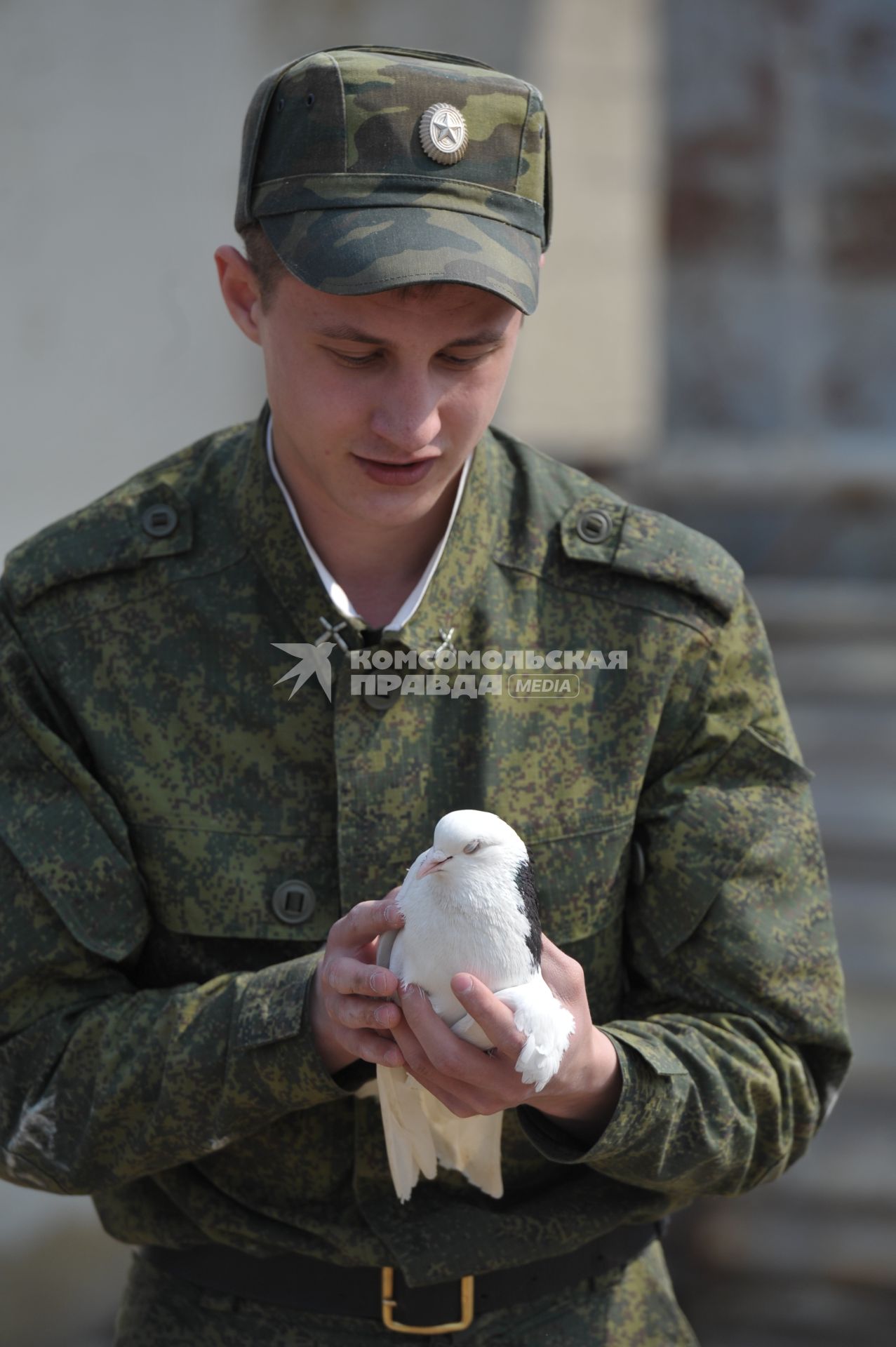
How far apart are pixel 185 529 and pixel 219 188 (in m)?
2.45

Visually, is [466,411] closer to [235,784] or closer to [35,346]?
[235,784]

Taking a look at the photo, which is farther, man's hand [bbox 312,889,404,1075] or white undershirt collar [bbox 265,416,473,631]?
white undershirt collar [bbox 265,416,473,631]

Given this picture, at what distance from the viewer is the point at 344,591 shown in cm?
228

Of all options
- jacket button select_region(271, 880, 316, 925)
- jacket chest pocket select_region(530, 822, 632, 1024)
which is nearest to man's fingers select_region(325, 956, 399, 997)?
jacket button select_region(271, 880, 316, 925)

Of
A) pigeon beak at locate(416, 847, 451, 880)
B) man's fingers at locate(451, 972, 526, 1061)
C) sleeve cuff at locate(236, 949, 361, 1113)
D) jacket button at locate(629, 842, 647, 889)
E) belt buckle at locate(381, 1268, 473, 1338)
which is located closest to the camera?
man's fingers at locate(451, 972, 526, 1061)

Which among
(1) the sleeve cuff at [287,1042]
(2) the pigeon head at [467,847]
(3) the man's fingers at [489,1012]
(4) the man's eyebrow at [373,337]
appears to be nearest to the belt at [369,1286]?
(1) the sleeve cuff at [287,1042]

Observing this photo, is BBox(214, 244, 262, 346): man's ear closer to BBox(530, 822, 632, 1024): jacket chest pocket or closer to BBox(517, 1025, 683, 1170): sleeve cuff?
BBox(530, 822, 632, 1024): jacket chest pocket

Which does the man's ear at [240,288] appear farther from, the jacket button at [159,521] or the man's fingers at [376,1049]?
the man's fingers at [376,1049]

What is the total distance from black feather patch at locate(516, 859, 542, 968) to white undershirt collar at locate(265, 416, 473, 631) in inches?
17.2

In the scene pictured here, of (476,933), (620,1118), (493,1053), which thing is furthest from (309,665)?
(620,1118)

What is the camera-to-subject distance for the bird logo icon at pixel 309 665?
2.20 metres

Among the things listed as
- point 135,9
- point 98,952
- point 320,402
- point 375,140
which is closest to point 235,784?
point 98,952

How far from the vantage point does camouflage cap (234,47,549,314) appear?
76.1 inches

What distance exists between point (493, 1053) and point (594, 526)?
0.84m
